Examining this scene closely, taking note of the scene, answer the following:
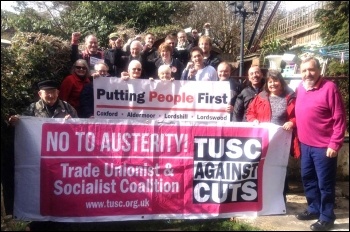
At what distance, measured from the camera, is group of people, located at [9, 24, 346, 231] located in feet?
13.9

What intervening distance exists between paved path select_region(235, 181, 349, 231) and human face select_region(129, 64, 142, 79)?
2290 mm

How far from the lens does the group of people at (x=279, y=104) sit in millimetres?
4223

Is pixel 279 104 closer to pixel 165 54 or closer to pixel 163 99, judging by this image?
pixel 163 99

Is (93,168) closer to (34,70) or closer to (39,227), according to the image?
(39,227)

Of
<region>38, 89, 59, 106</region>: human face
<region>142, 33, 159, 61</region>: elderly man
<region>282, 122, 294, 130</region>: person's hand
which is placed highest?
<region>142, 33, 159, 61</region>: elderly man

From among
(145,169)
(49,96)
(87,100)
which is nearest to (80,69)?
(87,100)

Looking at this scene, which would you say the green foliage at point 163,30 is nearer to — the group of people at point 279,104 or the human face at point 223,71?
the group of people at point 279,104

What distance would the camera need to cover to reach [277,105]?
474cm

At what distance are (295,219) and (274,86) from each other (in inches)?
62.5

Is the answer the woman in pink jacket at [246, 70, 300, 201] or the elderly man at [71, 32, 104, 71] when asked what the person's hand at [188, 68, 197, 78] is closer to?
the woman in pink jacket at [246, 70, 300, 201]

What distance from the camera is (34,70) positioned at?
5676mm

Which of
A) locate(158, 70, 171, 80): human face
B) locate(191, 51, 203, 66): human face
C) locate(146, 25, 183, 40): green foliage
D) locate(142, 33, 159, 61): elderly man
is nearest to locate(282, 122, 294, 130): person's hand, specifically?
locate(191, 51, 203, 66): human face

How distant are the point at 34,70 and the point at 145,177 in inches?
95.9

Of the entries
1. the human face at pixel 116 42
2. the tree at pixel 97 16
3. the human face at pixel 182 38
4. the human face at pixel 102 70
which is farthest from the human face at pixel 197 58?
the tree at pixel 97 16
